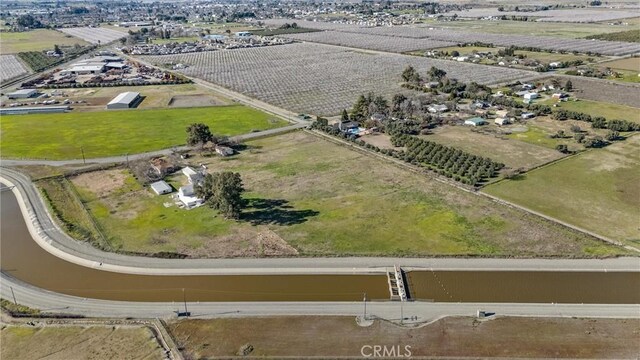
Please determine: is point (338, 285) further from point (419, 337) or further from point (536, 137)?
point (536, 137)

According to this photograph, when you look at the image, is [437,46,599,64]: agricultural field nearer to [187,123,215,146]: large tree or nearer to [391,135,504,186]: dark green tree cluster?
[391,135,504,186]: dark green tree cluster

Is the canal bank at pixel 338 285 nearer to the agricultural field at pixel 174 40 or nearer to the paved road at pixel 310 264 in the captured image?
the paved road at pixel 310 264

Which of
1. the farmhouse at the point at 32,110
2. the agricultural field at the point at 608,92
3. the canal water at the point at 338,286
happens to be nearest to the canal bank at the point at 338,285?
the canal water at the point at 338,286

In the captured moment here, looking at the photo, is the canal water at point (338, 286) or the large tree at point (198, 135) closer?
the canal water at point (338, 286)

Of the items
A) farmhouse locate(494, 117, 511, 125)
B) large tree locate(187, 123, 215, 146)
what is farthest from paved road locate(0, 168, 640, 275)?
farmhouse locate(494, 117, 511, 125)

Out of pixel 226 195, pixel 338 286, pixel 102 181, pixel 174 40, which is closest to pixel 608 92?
pixel 338 286
